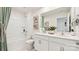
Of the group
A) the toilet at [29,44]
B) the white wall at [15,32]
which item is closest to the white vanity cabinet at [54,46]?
the toilet at [29,44]

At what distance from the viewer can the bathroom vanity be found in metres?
1.56

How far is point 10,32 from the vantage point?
9.11 ft

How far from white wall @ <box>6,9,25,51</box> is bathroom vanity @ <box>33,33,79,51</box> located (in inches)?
28.7

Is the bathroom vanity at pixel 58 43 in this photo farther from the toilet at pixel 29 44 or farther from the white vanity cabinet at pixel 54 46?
the toilet at pixel 29 44

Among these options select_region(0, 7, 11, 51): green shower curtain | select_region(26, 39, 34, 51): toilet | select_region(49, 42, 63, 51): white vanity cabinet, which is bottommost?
select_region(26, 39, 34, 51): toilet

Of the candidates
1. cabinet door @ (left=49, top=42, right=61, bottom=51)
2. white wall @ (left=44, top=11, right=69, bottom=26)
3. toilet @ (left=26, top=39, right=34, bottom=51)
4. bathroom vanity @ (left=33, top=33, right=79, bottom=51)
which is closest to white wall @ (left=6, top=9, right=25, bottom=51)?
toilet @ (left=26, top=39, right=34, bottom=51)

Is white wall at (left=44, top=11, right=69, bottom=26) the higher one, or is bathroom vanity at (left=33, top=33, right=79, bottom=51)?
white wall at (left=44, top=11, right=69, bottom=26)

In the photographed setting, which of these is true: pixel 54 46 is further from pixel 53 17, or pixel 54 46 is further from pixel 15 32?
pixel 15 32

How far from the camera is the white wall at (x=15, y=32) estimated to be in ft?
9.00

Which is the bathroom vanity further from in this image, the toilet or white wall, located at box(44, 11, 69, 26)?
white wall, located at box(44, 11, 69, 26)

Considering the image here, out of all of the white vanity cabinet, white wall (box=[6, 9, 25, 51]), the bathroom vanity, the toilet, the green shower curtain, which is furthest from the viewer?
the toilet

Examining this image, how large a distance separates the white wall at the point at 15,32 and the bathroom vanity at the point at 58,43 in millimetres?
730
